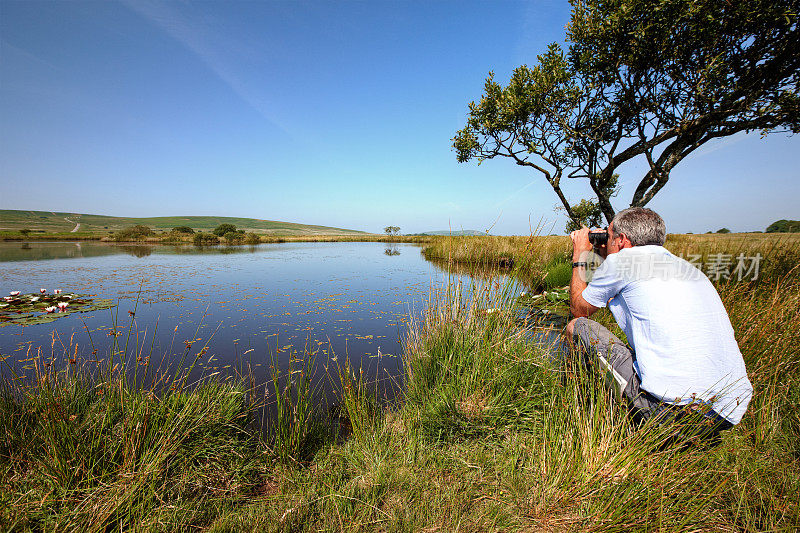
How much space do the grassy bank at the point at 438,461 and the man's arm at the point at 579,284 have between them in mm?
560

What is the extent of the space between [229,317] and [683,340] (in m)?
6.81

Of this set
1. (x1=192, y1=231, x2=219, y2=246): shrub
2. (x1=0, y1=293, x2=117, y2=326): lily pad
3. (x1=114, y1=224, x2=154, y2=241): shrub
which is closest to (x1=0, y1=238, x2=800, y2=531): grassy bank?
(x1=0, y1=293, x2=117, y2=326): lily pad

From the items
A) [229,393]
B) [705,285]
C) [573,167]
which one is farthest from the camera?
[573,167]

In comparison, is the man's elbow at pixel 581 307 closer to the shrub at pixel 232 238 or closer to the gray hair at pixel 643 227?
the gray hair at pixel 643 227

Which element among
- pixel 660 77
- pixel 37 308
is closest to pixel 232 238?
pixel 37 308

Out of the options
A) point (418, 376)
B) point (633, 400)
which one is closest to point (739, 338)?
point (633, 400)

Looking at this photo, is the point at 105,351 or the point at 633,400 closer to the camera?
the point at 633,400

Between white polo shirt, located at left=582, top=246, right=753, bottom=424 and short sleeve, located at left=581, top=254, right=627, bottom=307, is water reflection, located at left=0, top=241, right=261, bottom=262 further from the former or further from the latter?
white polo shirt, located at left=582, top=246, right=753, bottom=424

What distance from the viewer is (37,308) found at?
226 inches

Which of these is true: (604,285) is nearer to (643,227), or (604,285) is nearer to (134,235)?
(643,227)

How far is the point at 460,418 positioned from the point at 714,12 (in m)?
7.68

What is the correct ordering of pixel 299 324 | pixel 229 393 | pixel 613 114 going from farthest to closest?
1. pixel 613 114
2. pixel 299 324
3. pixel 229 393

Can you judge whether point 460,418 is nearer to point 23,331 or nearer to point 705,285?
point 705,285

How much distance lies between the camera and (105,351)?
3.95 m
